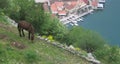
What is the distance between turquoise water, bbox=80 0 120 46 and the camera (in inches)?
2571

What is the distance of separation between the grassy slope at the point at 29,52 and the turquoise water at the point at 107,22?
46182 millimetres

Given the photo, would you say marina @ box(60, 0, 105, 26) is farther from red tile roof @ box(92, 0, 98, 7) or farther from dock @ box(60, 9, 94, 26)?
red tile roof @ box(92, 0, 98, 7)

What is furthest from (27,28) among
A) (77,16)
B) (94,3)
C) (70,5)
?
(94,3)

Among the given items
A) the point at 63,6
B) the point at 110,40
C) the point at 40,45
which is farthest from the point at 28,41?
the point at 63,6

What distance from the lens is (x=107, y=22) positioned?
72.5 meters

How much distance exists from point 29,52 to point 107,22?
58.6m

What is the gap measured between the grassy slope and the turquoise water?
4618 centimetres

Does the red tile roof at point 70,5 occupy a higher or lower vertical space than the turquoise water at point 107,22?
higher

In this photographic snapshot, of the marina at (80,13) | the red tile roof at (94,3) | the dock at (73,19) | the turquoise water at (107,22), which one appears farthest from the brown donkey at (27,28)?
the red tile roof at (94,3)

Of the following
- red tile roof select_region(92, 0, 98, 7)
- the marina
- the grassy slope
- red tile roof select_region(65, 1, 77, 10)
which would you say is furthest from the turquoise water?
the grassy slope

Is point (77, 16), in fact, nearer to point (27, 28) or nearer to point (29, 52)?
point (27, 28)

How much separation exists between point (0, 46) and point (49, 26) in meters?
14.3

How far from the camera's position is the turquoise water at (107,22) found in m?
65.3

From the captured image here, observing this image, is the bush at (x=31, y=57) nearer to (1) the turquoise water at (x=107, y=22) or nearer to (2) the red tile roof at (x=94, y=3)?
(1) the turquoise water at (x=107, y=22)
